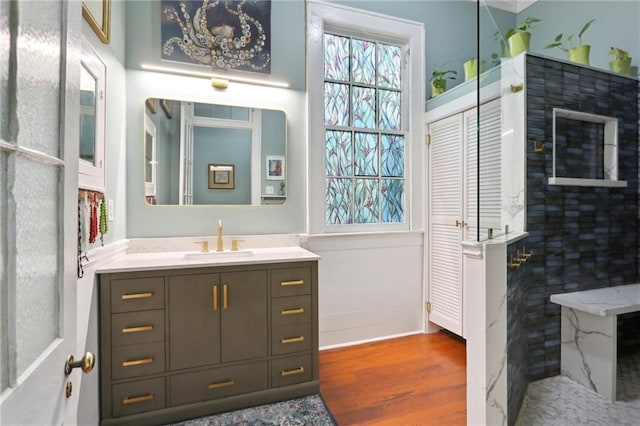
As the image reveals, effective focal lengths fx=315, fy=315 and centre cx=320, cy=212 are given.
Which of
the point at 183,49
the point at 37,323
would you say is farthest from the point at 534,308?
the point at 183,49

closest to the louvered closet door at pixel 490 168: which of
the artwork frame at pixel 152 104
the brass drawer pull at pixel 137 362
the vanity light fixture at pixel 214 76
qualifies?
the vanity light fixture at pixel 214 76

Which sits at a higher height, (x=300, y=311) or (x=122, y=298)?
(x=122, y=298)

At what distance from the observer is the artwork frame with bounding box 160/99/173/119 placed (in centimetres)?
238

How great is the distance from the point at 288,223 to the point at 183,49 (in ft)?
5.15

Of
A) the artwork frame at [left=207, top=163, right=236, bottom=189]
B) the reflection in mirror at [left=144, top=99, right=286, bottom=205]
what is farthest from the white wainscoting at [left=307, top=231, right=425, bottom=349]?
the artwork frame at [left=207, top=163, right=236, bottom=189]

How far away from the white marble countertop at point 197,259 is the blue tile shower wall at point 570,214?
5.14 feet

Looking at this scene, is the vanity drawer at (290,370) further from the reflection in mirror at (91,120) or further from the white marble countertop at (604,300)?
the white marble countertop at (604,300)

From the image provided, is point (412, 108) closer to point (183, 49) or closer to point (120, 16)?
point (183, 49)

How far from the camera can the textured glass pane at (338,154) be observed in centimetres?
283

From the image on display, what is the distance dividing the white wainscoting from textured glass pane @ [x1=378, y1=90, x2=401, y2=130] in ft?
3.43

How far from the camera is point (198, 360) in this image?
1.90 metres

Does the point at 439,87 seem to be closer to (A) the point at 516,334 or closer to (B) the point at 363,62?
(B) the point at 363,62

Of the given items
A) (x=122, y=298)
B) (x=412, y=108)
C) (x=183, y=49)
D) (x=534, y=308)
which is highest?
(x=183, y=49)

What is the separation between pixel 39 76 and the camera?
2.06 feet
